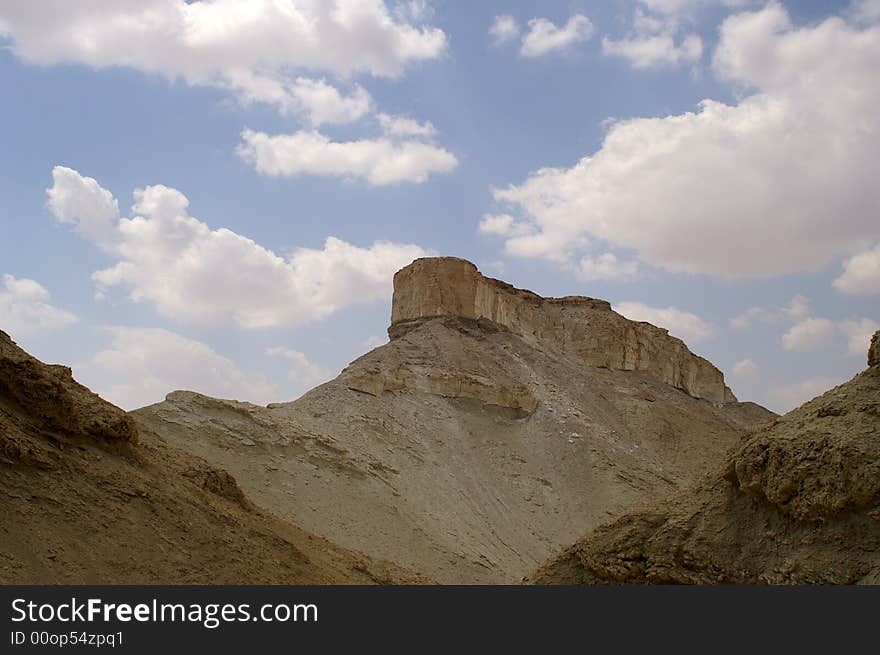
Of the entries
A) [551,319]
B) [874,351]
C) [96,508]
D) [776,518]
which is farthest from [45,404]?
[551,319]

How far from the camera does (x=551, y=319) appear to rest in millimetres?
53906

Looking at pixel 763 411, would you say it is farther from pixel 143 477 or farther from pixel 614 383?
pixel 143 477

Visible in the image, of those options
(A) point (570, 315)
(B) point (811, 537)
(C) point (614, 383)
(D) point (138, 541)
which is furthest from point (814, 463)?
(A) point (570, 315)

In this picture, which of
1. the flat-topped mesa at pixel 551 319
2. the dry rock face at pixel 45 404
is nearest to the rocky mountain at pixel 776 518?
the dry rock face at pixel 45 404

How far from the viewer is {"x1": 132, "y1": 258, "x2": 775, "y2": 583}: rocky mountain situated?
90.8 feet

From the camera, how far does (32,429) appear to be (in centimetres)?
1227

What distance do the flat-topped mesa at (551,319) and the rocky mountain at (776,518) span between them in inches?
1522

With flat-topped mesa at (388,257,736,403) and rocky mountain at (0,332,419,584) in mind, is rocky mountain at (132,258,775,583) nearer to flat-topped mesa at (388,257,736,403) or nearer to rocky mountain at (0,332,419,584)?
flat-topped mesa at (388,257,736,403)

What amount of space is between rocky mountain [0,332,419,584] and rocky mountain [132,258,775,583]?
1197 cm

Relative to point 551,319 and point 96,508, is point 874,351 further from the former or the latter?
point 551,319

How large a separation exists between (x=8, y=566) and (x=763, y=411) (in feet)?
200

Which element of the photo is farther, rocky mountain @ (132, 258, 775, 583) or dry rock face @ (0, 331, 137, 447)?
rocky mountain @ (132, 258, 775, 583)

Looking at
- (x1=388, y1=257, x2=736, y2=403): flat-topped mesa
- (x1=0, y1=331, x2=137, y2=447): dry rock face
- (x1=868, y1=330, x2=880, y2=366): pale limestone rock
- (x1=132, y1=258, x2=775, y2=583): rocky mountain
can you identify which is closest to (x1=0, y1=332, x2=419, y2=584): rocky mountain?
(x1=0, y1=331, x2=137, y2=447): dry rock face

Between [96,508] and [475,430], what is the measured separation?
28.4 meters
